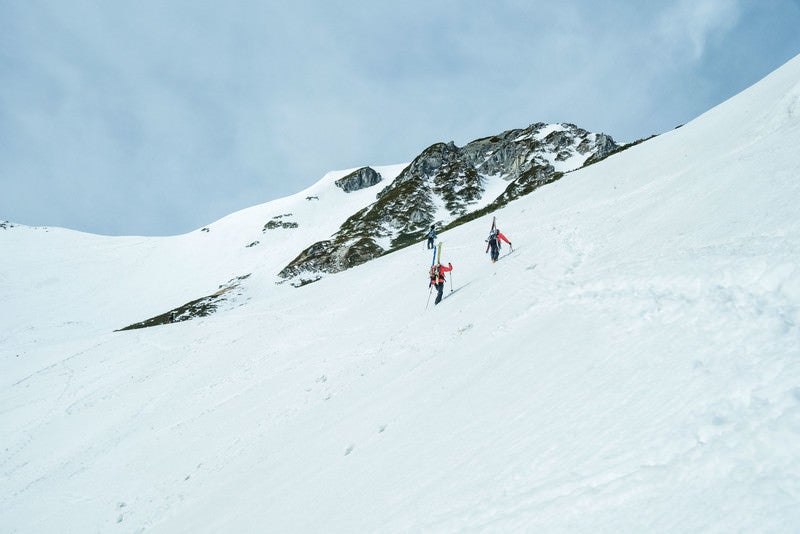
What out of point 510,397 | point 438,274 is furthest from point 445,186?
point 510,397

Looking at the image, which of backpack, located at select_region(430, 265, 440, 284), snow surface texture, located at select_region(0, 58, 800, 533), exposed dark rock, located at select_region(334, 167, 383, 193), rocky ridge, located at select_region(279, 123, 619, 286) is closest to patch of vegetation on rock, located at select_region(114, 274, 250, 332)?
rocky ridge, located at select_region(279, 123, 619, 286)

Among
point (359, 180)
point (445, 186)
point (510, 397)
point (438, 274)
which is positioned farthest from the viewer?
point (359, 180)

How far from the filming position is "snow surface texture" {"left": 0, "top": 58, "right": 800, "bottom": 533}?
4117mm

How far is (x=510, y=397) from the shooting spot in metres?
6.91

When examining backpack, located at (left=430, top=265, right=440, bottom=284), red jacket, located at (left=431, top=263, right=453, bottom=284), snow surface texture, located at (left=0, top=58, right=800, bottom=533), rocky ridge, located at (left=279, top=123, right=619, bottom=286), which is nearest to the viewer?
snow surface texture, located at (left=0, top=58, right=800, bottom=533)

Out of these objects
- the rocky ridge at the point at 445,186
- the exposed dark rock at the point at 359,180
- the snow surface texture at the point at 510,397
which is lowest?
the snow surface texture at the point at 510,397

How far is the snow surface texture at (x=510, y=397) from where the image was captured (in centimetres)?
412

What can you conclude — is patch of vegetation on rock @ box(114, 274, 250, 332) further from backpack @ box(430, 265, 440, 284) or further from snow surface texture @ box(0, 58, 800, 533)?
backpack @ box(430, 265, 440, 284)

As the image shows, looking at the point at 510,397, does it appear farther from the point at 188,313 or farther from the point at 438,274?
the point at 188,313

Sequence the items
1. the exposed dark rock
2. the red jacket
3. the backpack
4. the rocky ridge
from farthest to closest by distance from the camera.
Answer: the exposed dark rock → the rocky ridge → the backpack → the red jacket

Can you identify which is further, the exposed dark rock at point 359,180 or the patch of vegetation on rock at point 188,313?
the exposed dark rock at point 359,180

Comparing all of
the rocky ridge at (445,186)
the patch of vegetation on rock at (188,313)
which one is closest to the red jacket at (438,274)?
the rocky ridge at (445,186)

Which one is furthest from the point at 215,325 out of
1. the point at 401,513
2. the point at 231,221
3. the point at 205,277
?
the point at 231,221

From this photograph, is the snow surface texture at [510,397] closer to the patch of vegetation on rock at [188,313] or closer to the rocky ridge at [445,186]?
the patch of vegetation on rock at [188,313]
